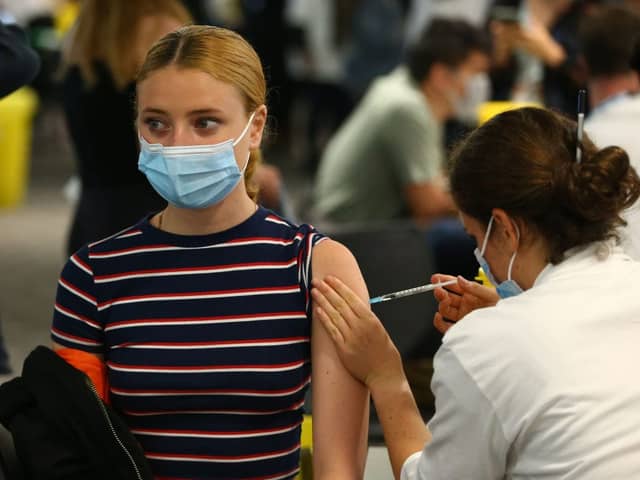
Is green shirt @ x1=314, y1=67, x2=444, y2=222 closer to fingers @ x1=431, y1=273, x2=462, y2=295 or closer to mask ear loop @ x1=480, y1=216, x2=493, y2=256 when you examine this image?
fingers @ x1=431, y1=273, x2=462, y2=295

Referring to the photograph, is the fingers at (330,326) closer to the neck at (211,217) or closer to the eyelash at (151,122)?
the neck at (211,217)

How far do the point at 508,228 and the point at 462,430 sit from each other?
295 millimetres

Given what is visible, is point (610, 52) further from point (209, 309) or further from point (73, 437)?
point (73, 437)

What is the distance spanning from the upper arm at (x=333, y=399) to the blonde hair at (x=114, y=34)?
→ 138cm

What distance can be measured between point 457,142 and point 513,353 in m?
0.39

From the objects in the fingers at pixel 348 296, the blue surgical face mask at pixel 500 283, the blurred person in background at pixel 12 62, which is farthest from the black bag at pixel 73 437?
the blurred person in background at pixel 12 62

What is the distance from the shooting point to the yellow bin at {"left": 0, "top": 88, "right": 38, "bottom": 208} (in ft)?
22.7

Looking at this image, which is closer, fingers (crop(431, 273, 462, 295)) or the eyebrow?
the eyebrow

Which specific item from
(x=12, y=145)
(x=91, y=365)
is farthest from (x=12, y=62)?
(x=12, y=145)

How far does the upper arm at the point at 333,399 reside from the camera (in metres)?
1.84

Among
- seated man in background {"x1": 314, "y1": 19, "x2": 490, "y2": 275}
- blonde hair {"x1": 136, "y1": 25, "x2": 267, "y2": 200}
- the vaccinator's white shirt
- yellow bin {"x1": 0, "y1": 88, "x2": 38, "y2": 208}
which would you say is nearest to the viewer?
the vaccinator's white shirt

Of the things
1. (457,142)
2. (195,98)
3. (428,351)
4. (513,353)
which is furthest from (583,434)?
(428,351)

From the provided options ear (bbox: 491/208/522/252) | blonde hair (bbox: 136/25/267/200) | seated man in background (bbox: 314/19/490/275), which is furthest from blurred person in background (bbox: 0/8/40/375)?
seated man in background (bbox: 314/19/490/275)

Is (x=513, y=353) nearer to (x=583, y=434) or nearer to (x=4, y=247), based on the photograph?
(x=583, y=434)
